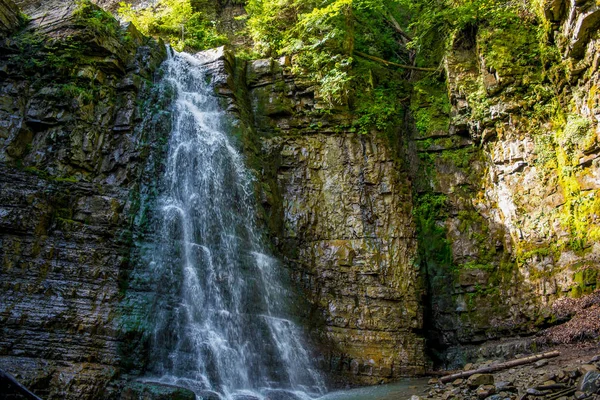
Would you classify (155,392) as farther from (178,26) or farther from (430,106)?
(178,26)

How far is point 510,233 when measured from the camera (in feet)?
41.8

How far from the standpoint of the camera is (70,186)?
10.2 metres

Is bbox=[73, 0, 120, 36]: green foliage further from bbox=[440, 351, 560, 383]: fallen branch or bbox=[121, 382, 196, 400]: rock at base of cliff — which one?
bbox=[440, 351, 560, 383]: fallen branch

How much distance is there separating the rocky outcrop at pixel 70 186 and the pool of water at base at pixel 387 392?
4.96 meters

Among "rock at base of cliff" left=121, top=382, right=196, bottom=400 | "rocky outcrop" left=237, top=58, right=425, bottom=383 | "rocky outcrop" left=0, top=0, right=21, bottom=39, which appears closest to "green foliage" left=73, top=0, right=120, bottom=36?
"rocky outcrop" left=0, top=0, right=21, bottom=39

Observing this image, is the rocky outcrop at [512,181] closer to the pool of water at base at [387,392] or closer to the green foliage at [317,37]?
the pool of water at base at [387,392]

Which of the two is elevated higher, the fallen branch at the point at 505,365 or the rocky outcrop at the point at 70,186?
the rocky outcrop at the point at 70,186

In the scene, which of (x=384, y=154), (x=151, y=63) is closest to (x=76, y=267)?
(x=151, y=63)

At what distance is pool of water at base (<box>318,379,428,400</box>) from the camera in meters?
9.16

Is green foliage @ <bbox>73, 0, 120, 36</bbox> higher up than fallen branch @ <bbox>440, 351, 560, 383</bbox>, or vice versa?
green foliage @ <bbox>73, 0, 120, 36</bbox>

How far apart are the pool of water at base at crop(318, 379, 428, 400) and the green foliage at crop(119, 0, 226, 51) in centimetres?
1340

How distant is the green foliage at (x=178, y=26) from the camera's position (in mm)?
17078

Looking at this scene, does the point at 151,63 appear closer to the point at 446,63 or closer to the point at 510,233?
the point at 446,63

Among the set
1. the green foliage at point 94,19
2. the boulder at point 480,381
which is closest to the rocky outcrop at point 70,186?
the green foliage at point 94,19
